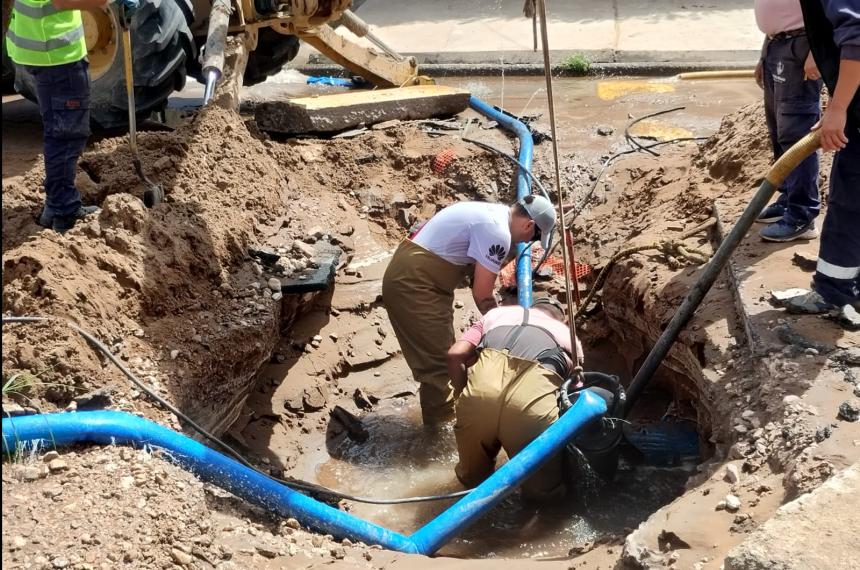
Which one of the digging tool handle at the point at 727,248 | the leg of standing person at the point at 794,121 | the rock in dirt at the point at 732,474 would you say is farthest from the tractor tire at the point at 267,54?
the rock in dirt at the point at 732,474

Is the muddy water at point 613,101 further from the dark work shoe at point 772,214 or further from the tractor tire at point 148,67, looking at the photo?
the tractor tire at point 148,67

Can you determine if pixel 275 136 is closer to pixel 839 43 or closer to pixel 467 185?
pixel 467 185

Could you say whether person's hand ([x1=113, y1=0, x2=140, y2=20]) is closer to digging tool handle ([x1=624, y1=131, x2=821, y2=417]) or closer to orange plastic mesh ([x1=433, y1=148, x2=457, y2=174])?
orange plastic mesh ([x1=433, y1=148, x2=457, y2=174])

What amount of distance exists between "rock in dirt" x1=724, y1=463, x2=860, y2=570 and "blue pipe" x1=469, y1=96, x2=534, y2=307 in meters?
2.63

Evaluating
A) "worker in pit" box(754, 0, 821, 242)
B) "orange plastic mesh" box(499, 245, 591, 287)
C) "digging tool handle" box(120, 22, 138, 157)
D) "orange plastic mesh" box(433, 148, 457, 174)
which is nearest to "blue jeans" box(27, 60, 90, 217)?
"digging tool handle" box(120, 22, 138, 157)

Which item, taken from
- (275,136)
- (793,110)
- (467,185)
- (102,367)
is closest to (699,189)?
(793,110)

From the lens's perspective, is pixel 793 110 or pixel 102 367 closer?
pixel 102 367

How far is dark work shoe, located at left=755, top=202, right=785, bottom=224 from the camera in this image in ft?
17.1

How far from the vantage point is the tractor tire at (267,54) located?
7754 mm

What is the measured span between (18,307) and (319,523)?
1.72 meters

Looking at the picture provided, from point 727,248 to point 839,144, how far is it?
0.68 metres

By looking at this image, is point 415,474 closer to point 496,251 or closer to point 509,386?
point 509,386

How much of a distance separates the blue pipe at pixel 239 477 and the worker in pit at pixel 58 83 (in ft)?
6.04

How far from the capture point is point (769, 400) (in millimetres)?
3801
